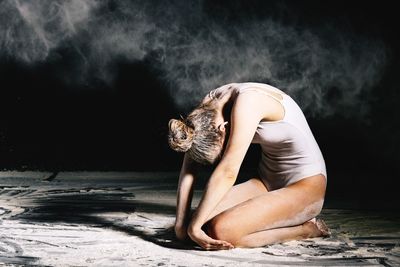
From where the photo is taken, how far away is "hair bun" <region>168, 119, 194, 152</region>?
2.28 metres

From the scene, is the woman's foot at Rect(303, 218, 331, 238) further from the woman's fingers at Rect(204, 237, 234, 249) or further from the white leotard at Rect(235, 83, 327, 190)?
the woman's fingers at Rect(204, 237, 234, 249)

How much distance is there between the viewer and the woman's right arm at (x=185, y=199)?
252 cm

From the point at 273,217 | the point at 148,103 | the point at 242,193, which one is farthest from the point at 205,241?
the point at 148,103

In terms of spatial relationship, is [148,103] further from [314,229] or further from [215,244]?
[215,244]

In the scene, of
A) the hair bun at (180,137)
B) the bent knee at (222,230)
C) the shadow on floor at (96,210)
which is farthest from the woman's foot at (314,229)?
the hair bun at (180,137)

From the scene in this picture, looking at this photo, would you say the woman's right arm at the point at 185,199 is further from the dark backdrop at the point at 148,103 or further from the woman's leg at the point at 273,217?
the dark backdrop at the point at 148,103

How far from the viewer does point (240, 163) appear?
228 centimetres

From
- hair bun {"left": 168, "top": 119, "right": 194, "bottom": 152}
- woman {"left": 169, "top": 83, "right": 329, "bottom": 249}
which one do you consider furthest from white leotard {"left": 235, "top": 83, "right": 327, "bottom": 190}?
hair bun {"left": 168, "top": 119, "right": 194, "bottom": 152}

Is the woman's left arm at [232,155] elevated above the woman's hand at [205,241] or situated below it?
above

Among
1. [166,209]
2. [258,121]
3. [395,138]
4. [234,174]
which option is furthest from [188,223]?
[395,138]

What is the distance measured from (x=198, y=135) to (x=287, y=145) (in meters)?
0.42

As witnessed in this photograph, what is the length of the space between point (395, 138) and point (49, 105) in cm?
307

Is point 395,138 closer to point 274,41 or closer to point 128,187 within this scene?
point 274,41

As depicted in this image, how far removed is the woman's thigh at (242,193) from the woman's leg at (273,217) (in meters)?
0.23
